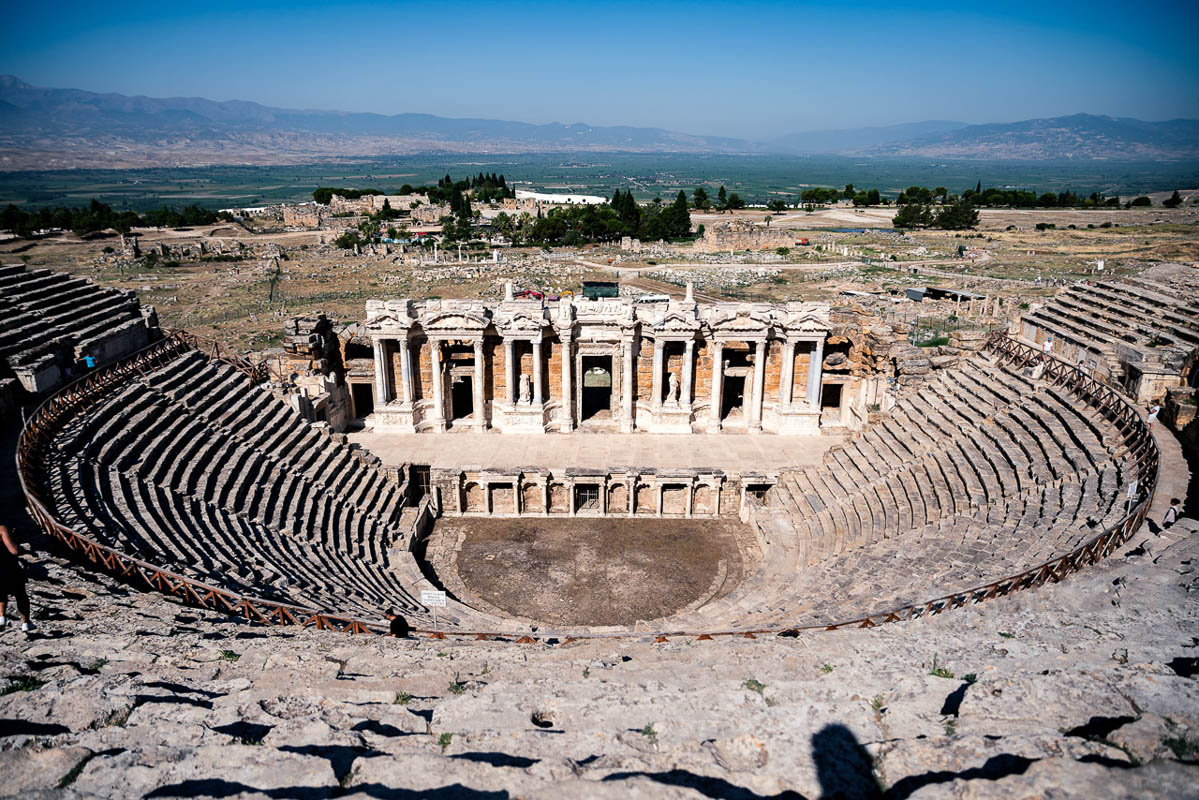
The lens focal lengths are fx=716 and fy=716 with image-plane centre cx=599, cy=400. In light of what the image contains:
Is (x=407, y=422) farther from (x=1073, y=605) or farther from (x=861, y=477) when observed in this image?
(x=1073, y=605)

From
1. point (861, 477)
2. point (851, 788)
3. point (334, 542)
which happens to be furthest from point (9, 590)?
point (861, 477)

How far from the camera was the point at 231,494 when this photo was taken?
68.2 ft

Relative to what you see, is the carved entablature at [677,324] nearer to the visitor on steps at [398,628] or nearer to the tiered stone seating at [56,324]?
the visitor on steps at [398,628]

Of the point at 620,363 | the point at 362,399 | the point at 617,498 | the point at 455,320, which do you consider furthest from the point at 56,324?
the point at 620,363

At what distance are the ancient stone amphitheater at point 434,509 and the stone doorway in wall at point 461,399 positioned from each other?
249 inches

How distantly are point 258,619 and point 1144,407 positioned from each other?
1062 inches

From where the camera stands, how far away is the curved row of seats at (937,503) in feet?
55.6

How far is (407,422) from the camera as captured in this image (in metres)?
31.6

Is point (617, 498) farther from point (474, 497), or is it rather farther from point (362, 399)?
point (362, 399)

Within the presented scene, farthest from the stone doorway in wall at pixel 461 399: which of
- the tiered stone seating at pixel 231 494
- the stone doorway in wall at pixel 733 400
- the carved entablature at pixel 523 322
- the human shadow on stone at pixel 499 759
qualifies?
the human shadow on stone at pixel 499 759

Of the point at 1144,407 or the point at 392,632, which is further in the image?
the point at 1144,407

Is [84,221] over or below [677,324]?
below

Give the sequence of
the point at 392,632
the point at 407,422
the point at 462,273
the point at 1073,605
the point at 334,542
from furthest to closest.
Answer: the point at 462,273
the point at 407,422
the point at 334,542
the point at 392,632
the point at 1073,605

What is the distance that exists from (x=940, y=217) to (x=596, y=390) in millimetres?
96335
